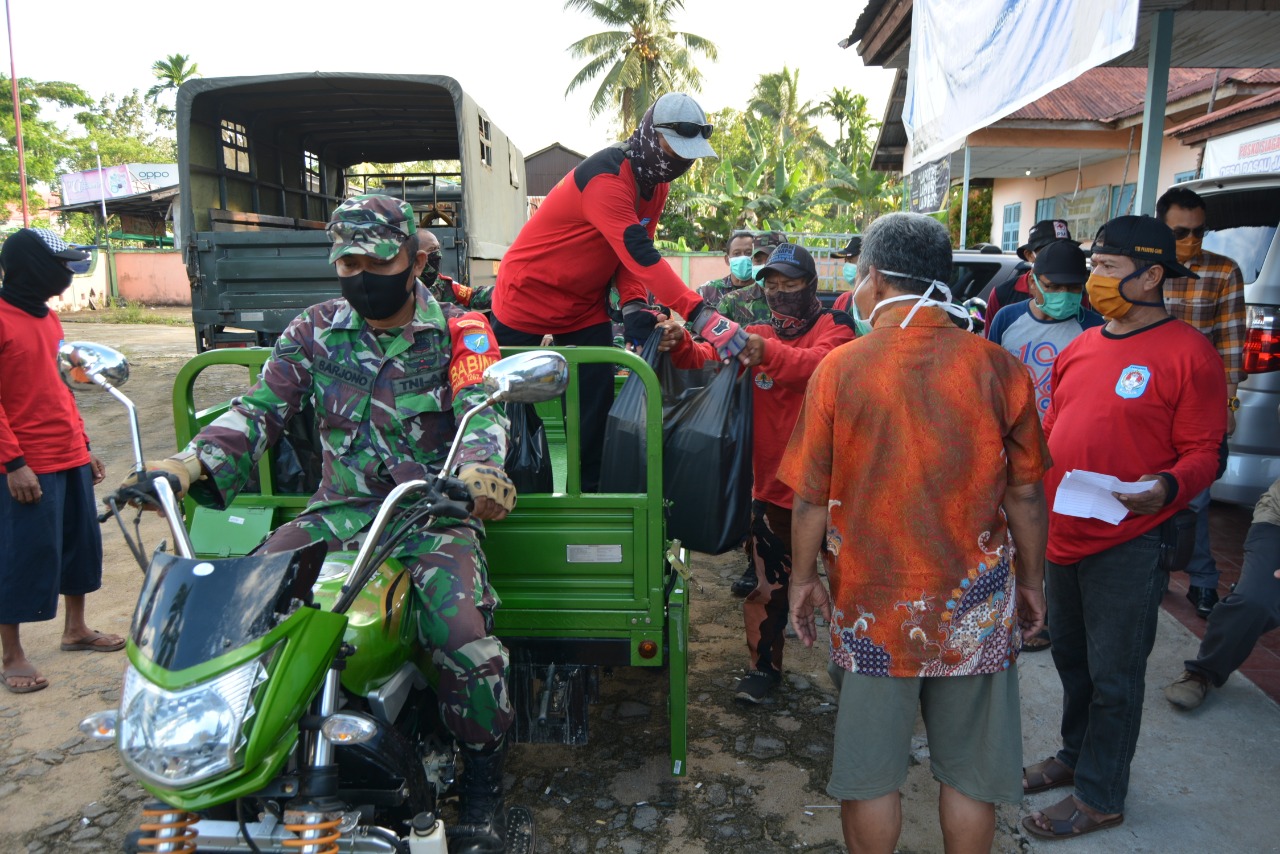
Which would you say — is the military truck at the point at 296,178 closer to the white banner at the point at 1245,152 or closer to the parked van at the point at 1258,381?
the parked van at the point at 1258,381

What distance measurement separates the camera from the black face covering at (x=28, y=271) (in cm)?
386

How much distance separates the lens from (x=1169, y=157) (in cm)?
1327

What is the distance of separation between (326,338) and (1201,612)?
424 centimetres

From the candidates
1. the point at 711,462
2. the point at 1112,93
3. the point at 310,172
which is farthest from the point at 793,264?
the point at 1112,93

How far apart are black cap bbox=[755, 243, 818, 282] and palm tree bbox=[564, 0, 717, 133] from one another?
28.8 metres

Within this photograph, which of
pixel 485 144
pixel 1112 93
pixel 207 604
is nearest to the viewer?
pixel 207 604

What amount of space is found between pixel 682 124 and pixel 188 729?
100 inches

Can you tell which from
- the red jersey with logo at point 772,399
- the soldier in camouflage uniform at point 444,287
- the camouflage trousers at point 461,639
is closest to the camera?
the camouflage trousers at point 461,639

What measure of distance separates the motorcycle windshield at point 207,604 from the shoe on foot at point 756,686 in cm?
239

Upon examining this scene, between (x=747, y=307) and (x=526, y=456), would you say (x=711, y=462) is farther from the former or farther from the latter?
(x=747, y=307)

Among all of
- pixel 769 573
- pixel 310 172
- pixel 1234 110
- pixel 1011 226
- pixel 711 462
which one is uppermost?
pixel 1234 110

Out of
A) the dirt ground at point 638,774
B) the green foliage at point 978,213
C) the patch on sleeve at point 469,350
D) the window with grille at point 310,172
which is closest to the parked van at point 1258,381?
the dirt ground at point 638,774

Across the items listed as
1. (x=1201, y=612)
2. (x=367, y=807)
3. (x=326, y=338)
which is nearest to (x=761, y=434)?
(x=326, y=338)

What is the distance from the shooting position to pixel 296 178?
1115cm
